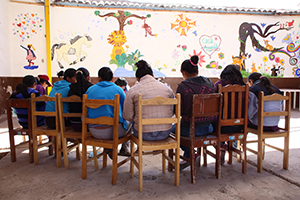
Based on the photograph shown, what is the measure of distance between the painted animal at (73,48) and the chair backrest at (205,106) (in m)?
5.01

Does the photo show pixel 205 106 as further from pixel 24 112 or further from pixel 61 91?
pixel 24 112

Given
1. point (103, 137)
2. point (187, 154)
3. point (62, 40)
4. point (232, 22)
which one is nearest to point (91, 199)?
point (103, 137)

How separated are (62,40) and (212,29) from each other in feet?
15.2

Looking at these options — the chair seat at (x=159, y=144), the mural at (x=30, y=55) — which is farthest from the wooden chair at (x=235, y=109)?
the mural at (x=30, y=55)

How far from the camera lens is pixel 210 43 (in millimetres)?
6680

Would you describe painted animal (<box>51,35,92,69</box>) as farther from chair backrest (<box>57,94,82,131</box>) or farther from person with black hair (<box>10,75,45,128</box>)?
chair backrest (<box>57,94,82,131</box>)

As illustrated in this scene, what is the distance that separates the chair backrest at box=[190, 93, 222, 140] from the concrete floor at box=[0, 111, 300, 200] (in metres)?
0.53

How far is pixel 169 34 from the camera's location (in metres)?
6.49

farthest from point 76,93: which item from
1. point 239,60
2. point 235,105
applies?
point 239,60

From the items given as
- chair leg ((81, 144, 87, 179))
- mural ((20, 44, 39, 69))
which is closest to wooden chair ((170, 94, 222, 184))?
chair leg ((81, 144, 87, 179))

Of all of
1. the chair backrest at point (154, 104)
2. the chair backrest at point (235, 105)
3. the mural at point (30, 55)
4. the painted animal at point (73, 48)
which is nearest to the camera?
the chair backrest at point (154, 104)

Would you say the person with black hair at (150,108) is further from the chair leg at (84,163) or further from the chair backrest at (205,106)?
the chair leg at (84,163)

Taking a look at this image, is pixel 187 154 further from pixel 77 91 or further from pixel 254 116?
pixel 77 91

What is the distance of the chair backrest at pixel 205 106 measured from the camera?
2010mm
